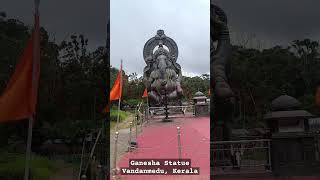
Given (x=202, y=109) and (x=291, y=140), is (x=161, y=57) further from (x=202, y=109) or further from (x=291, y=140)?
(x=291, y=140)

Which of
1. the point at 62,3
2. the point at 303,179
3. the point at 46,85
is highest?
the point at 62,3

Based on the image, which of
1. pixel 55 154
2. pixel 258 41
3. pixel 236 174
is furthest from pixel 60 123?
pixel 258 41

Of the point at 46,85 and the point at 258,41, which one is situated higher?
the point at 258,41

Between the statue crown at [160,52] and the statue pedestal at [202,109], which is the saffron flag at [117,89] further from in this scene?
the statue pedestal at [202,109]

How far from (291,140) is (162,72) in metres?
1.41

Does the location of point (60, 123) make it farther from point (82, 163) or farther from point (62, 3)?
point (62, 3)

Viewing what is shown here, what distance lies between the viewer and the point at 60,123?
4.84 metres

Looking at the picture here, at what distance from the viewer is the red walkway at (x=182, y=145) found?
4.76 m

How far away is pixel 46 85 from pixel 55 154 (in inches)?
26.9

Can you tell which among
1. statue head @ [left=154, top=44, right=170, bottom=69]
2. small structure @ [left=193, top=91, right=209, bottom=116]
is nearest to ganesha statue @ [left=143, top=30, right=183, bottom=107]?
statue head @ [left=154, top=44, right=170, bottom=69]

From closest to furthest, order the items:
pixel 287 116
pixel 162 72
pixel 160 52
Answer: pixel 287 116 < pixel 160 52 < pixel 162 72

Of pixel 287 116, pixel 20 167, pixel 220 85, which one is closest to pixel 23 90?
pixel 20 167

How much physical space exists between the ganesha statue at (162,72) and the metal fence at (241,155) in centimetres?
63

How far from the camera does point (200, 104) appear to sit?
191 inches
